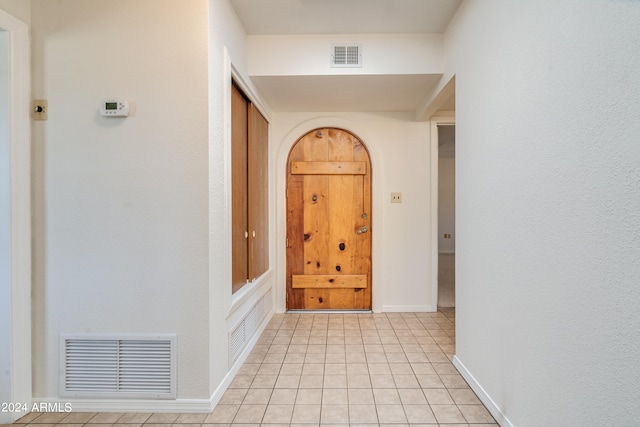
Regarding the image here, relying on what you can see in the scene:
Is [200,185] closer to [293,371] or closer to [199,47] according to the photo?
[199,47]

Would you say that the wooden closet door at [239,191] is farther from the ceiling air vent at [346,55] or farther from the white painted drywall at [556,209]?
the white painted drywall at [556,209]

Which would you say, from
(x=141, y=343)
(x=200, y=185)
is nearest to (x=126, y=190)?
(x=200, y=185)

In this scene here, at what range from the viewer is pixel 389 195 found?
11.5ft

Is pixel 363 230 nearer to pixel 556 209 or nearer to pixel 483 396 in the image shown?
pixel 483 396

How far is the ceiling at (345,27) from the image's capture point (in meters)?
2.17

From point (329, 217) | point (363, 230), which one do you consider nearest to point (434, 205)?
point (363, 230)

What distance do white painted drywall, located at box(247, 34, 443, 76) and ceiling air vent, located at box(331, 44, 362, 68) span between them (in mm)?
29

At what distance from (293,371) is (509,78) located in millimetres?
2162

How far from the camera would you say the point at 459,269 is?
222 centimetres

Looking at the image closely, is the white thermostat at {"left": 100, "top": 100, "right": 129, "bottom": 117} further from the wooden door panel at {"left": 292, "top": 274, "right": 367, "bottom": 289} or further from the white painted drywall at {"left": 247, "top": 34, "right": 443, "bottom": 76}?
the wooden door panel at {"left": 292, "top": 274, "right": 367, "bottom": 289}

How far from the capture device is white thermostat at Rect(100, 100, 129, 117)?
175 cm

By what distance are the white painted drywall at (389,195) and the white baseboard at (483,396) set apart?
1268 mm

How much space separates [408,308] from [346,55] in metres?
2.57

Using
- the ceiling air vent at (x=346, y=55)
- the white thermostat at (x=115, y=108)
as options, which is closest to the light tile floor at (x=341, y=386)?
the white thermostat at (x=115, y=108)
